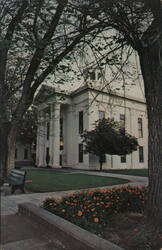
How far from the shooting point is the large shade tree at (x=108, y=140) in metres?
19.9

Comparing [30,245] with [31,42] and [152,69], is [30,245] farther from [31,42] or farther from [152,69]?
[31,42]

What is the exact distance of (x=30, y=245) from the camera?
3287 mm

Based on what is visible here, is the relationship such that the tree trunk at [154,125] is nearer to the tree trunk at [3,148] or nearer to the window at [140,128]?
the tree trunk at [3,148]

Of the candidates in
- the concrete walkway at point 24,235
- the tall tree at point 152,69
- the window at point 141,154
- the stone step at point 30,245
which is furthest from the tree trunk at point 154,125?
the window at point 141,154

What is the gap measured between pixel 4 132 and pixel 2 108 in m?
1.06

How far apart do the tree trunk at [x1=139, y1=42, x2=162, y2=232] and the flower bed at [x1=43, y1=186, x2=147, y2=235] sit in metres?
0.92

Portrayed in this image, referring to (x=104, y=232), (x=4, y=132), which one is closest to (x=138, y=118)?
(x=4, y=132)

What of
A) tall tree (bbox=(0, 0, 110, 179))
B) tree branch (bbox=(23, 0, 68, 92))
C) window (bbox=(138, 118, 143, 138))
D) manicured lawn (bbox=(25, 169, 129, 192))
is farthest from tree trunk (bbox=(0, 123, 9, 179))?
window (bbox=(138, 118, 143, 138))

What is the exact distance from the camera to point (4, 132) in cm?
923

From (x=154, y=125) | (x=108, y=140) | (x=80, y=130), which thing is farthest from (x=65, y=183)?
(x=80, y=130)

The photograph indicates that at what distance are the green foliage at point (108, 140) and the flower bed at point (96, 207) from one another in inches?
570

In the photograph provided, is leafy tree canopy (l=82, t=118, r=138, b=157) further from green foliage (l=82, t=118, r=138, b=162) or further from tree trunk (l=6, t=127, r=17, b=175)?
tree trunk (l=6, t=127, r=17, b=175)

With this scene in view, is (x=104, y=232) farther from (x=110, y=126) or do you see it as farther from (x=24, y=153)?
(x=24, y=153)

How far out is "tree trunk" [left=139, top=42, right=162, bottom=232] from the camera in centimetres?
336
